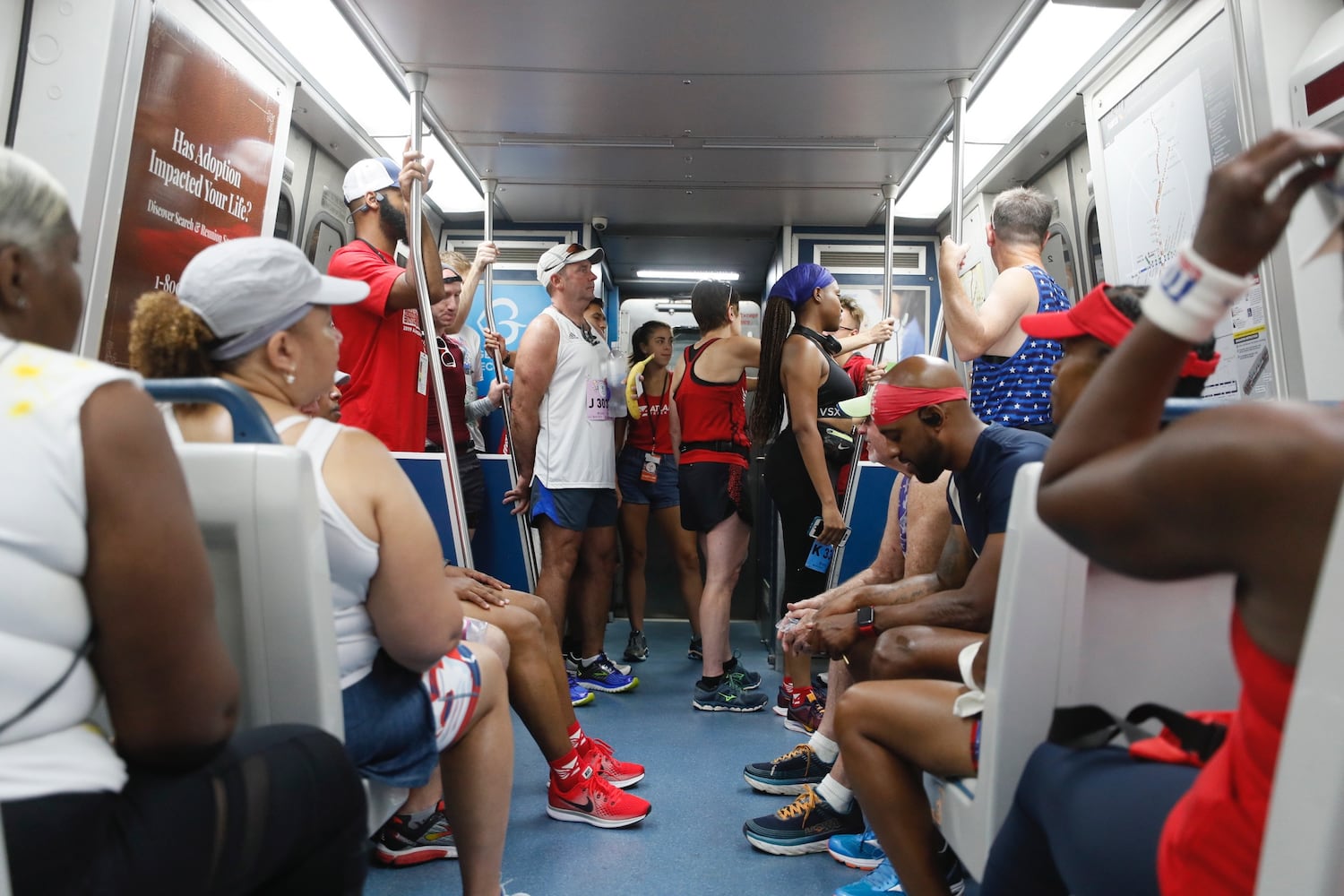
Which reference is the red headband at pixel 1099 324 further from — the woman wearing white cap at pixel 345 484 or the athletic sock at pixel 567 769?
the athletic sock at pixel 567 769

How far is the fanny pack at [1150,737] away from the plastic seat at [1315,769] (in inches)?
11.2

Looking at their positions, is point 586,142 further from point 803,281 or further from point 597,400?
point 803,281

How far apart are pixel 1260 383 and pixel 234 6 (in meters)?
3.60

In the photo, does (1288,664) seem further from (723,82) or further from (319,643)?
(723,82)

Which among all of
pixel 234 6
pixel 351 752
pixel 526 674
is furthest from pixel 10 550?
pixel 234 6

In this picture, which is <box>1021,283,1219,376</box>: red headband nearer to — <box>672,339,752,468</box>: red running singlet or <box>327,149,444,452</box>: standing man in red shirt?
<box>327,149,444,452</box>: standing man in red shirt

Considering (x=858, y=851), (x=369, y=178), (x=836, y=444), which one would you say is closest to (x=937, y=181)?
(x=836, y=444)

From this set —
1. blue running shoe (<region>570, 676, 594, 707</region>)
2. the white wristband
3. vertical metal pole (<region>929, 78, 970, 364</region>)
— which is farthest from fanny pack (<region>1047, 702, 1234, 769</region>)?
blue running shoe (<region>570, 676, 594, 707</region>)

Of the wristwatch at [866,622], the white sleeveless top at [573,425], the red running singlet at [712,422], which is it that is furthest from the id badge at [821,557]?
the wristwatch at [866,622]

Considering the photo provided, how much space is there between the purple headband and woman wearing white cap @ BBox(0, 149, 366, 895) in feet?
9.90

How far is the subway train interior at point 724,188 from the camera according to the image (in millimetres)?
1248

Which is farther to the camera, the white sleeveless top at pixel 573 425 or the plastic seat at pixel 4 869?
the white sleeveless top at pixel 573 425

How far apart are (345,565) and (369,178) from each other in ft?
7.19

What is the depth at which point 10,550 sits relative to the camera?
870mm
